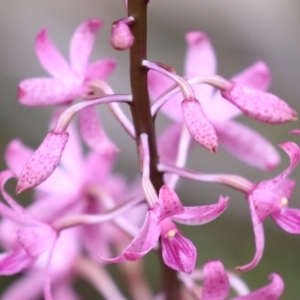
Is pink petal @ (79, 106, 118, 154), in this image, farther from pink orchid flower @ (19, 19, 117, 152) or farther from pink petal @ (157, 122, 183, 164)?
pink petal @ (157, 122, 183, 164)

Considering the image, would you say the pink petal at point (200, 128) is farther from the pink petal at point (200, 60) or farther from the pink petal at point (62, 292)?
the pink petal at point (62, 292)

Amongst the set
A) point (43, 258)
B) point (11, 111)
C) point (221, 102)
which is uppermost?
point (221, 102)

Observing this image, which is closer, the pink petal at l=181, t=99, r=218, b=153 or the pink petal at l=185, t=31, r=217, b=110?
the pink petal at l=181, t=99, r=218, b=153

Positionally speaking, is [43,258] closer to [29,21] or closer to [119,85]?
[119,85]

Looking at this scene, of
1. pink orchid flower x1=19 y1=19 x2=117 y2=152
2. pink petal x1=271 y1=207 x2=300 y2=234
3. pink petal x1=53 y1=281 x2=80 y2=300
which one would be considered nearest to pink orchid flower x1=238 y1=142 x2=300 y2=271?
pink petal x1=271 y1=207 x2=300 y2=234

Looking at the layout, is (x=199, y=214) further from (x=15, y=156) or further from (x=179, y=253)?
(x=15, y=156)

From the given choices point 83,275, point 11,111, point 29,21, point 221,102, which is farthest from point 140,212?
point 29,21

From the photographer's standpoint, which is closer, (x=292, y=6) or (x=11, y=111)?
(x=11, y=111)
